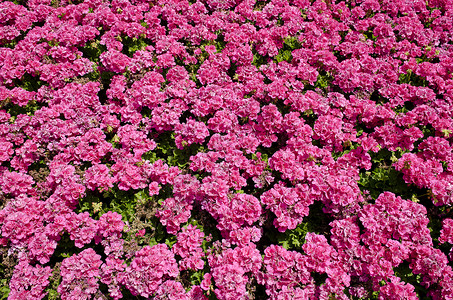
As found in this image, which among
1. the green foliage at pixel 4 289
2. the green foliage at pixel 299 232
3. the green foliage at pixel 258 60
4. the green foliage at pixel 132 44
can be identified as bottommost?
the green foliage at pixel 4 289

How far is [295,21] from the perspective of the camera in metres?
9.21

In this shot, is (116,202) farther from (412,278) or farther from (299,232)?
(412,278)

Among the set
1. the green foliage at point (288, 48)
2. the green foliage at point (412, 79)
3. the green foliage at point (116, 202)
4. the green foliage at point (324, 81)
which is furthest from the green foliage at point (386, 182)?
the green foliage at point (116, 202)

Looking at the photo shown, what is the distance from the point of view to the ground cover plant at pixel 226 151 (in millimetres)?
5398

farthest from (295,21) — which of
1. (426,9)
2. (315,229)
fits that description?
(315,229)

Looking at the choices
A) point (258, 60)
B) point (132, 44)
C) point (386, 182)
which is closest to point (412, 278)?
point (386, 182)

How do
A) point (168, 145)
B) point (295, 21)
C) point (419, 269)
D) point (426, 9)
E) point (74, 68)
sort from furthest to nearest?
point (426, 9) < point (295, 21) < point (74, 68) < point (168, 145) < point (419, 269)

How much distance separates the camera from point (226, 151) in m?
6.66

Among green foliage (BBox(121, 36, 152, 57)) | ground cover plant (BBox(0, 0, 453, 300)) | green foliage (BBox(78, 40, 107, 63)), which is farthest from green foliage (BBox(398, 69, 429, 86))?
green foliage (BBox(78, 40, 107, 63))

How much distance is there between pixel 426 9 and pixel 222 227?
33.9ft

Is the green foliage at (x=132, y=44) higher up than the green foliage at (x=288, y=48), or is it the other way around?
the green foliage at (x=288, y=48)

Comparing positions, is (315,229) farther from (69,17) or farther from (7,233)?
(69,17)

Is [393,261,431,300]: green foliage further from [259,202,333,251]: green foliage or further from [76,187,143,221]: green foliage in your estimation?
[76,187,143,221]: green foliage

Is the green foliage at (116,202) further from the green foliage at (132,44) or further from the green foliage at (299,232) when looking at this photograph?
Result: the green foliage at (132,44)
